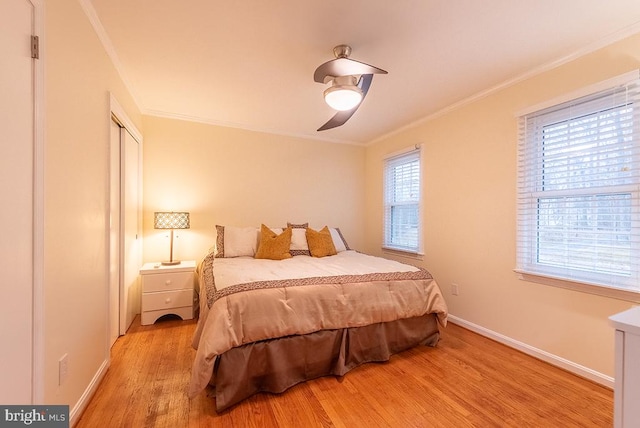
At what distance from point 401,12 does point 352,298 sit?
1922mm

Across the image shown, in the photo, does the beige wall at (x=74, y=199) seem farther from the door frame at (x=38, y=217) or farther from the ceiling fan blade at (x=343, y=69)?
the ceiling fan blade at (x=343, y=69)

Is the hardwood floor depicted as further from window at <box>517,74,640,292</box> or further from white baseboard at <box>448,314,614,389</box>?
window at <box>517,74,640,292</box>

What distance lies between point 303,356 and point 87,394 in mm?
1322

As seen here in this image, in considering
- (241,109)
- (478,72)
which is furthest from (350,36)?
(241,109)

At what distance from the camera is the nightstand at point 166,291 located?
9.31 ft

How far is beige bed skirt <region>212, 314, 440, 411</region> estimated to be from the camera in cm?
165

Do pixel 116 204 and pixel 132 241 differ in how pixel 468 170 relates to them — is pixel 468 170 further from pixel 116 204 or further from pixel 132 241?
pixel 132 241

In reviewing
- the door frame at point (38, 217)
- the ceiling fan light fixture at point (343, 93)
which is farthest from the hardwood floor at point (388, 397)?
the ceiling fan light fixture at point (343, 93)

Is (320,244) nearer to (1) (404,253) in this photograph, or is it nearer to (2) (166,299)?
(1) (404,253)

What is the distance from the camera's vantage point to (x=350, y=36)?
187 cm

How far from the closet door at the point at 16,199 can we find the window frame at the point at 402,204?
11.1ft

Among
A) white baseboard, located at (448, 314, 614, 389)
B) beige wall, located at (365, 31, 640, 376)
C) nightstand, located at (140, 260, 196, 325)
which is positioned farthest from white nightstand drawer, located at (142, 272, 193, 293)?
white baseboard, located at (448, 314, 614, 389)

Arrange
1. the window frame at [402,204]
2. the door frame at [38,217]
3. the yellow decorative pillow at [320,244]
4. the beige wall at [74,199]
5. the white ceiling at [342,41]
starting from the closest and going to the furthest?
the door frame at [38,217]
the beige wall at [74,199]
the white ceiling at [342,41]
the yellow decorative pillow at [320,244]
the window frame at [402,204]

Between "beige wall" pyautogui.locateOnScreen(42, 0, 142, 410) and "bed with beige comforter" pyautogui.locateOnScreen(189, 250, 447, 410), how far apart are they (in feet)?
2.09
